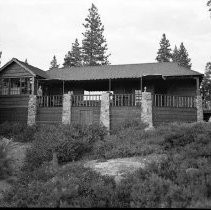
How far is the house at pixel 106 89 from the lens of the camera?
2456 cm

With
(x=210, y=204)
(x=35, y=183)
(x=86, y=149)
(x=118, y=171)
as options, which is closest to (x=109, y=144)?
(x=86, y=149)

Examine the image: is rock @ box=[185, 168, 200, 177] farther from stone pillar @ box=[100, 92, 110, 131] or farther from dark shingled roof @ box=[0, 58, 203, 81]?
dark shingled roof @ box=[0, 58, 203, 81]

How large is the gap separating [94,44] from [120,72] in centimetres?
A: 2121

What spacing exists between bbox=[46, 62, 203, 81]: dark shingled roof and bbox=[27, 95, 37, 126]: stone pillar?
3371mm

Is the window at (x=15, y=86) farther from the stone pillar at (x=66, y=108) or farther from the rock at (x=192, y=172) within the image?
the rock at (x=192, y=172)

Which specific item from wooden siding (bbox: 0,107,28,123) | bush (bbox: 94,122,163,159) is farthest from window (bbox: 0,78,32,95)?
bush (bbox: 94,122,163,159)

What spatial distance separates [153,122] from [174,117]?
1866 mm

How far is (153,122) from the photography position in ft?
78.3

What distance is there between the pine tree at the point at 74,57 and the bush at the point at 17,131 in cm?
2440

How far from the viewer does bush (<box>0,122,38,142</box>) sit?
22.9 metres

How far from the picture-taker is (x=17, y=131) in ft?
78.4

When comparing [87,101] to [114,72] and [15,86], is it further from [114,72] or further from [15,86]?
[15,86]

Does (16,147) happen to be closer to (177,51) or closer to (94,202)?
(94,202)

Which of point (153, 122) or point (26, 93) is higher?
point (26, 93)
